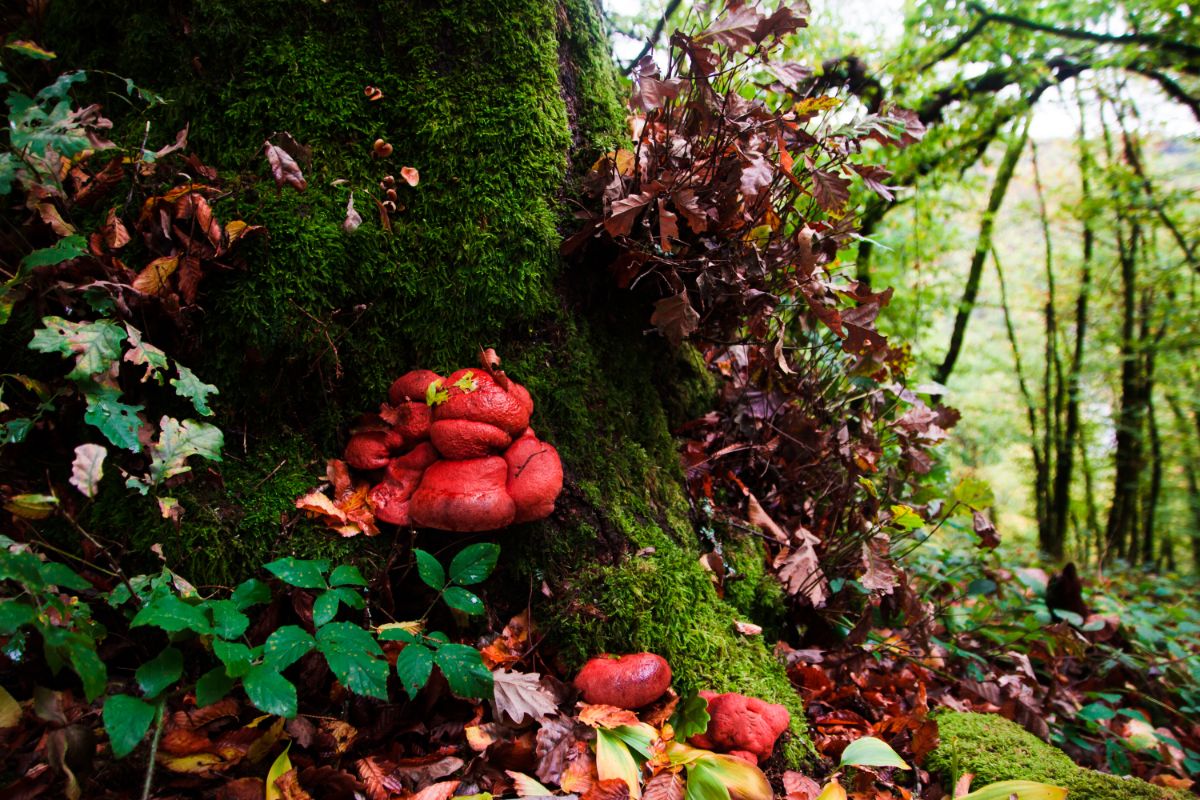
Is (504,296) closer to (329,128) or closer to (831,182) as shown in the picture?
(329,128)

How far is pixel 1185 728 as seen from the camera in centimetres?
369

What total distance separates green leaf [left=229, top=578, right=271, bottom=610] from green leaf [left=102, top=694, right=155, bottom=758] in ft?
1.02

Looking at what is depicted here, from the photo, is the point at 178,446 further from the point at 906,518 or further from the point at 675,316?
the point at 906,518

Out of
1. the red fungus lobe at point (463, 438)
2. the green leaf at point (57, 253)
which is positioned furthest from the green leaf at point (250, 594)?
the green leaf at point (57, 253)

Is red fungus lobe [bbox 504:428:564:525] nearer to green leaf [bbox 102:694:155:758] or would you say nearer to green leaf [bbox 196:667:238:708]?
green leaf [bbox 196:667:238:708]

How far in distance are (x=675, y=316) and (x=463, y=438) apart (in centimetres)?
103

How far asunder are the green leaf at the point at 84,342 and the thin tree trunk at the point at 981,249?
993cm

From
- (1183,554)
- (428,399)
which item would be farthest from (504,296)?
(1183,554)

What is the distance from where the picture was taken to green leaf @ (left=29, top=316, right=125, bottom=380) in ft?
5.85

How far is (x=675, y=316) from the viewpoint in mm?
2488

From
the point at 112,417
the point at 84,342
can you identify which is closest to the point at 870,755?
the point at 112,417

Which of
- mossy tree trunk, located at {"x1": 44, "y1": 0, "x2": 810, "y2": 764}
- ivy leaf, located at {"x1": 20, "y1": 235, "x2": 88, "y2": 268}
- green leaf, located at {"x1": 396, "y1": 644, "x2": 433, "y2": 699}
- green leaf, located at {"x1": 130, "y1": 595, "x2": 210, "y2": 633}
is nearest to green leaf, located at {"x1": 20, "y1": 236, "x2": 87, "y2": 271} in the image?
Answer: ivy leaf, located at {"x1": 20, "y1": 235, "x2": 88, "y2": 268}

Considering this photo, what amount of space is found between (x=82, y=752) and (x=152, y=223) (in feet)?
5.54

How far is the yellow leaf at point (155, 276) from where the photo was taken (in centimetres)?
203
